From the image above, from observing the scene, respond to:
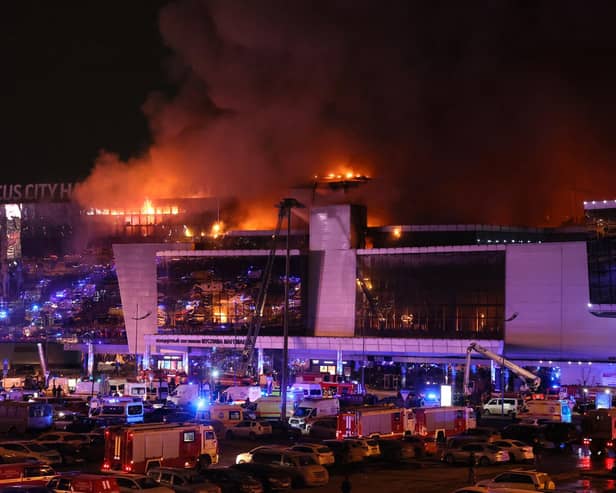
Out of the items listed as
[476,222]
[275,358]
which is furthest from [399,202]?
[275,358]

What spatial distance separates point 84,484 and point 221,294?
55.6m

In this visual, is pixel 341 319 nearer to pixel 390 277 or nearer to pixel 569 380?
pixel 390 277

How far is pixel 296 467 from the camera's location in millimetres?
27047

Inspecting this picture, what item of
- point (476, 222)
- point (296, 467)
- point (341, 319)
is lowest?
point (296, 467)

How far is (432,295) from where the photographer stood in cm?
7075

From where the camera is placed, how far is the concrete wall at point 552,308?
64.7m

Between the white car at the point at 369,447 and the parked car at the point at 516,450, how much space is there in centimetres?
387

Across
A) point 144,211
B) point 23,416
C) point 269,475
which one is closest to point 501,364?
point 23,416

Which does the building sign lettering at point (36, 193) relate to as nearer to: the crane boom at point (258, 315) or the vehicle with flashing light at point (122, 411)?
the crane boom at point (258, 315)

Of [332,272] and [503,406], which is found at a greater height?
[332,272]

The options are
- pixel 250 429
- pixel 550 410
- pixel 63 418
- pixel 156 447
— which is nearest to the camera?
pixel 156 447

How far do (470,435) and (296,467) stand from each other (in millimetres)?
10149

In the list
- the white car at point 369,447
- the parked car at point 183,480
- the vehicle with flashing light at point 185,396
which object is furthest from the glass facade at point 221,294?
the parked car at point 183,480

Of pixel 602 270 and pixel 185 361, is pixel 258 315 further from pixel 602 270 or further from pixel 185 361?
pixel 602 270
